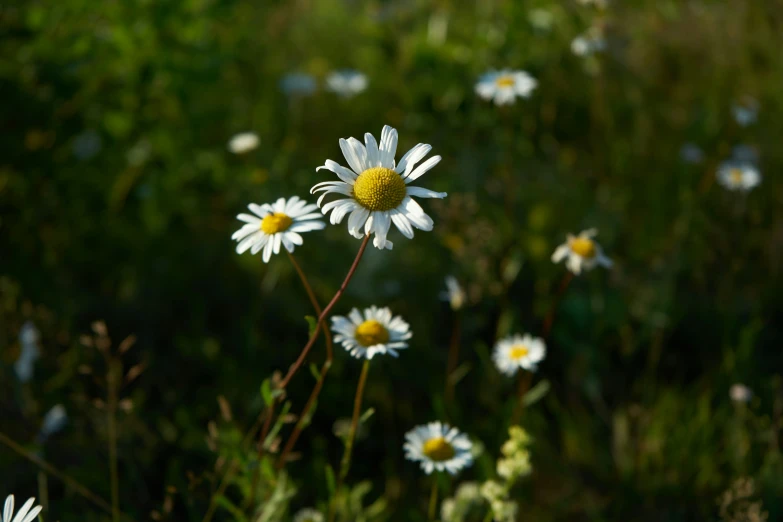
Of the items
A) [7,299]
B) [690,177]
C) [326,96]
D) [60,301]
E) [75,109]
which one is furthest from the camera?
[326,96]

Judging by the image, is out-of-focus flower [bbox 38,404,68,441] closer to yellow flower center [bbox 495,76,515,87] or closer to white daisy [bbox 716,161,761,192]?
yellow flower center [bbox 495,76,515,87]

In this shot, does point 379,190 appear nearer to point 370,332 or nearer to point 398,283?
point 370,332

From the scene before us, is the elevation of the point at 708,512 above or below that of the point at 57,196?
below

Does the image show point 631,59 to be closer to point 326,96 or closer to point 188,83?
point 326,96

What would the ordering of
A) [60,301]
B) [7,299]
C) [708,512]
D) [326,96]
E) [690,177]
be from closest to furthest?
[708,512] < [7,299] < [60,301] < [690,177] < [326,96]

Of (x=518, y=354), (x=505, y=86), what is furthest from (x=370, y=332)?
(x=505, y=86)

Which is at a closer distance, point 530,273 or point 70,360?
point 70,360

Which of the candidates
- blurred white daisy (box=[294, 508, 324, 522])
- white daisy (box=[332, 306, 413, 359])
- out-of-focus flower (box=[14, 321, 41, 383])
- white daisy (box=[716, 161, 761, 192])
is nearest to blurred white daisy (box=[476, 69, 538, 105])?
white daisy (box=[716, 161, 761, 192])

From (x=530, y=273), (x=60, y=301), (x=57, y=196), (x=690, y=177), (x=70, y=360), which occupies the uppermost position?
(x=690, y=177)

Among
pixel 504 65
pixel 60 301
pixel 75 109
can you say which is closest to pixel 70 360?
pixel 60 301
